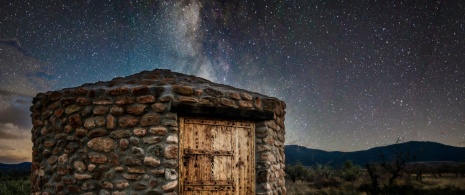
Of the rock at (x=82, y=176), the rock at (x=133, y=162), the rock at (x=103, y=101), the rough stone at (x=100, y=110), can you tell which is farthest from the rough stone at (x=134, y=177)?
the rock at (x=103, y=101)

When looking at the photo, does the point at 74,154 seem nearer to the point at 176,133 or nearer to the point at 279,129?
the point at 176,133

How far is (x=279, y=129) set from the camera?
6.79 m

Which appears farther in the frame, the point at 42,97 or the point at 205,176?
the point at 42,97

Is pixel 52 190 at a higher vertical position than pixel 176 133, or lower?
lower

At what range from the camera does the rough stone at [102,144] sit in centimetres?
505

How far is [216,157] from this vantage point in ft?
18.3

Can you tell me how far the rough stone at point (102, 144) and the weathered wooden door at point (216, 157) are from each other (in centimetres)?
101

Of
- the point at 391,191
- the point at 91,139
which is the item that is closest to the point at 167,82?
the point at 91,139

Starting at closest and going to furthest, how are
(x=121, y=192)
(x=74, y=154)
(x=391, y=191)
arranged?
(x=121, y=192)
(x=74, y=154)
(x=391, y=191)

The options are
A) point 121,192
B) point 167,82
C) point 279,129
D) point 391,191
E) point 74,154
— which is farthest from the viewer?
point 391,191

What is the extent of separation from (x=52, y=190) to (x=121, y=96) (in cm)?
189

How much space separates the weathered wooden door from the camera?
5340 millimetres

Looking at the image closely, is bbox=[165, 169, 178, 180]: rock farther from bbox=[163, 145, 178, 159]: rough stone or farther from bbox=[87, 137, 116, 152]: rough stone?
bbox=[87, 137, 116, 152]: rough stone

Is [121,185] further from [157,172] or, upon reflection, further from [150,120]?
[150,120]
